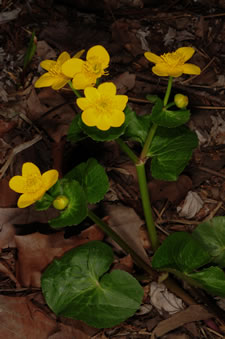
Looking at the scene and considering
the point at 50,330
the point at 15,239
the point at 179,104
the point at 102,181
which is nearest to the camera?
the point at 179,104

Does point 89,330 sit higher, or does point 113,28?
point 113,28

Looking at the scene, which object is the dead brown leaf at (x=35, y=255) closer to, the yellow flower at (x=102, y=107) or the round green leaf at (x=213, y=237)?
the round green leaf at (x=213, y=237)

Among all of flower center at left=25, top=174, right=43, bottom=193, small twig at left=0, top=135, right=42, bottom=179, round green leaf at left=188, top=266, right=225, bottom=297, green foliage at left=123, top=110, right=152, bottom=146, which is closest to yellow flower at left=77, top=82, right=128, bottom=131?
flower center at left=25, top=174, right=43, bottom=193

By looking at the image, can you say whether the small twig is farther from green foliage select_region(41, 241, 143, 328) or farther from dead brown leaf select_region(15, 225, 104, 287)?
green foliage select_region(41, 241, 143, 328)

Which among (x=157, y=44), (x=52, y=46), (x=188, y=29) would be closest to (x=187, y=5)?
(x=188, y=29)

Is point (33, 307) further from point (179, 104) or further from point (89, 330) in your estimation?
point (179, 104)

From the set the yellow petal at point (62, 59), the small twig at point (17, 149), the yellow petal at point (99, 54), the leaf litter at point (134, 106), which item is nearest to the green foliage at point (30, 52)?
the leaf litter at point (134, 106)

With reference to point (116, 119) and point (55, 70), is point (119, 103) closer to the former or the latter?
point (116, 119)

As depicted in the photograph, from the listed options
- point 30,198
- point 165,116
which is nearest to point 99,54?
point 165,116
